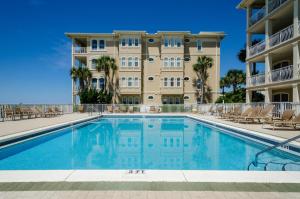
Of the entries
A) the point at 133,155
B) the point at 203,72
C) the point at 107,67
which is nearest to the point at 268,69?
the point at 203,72

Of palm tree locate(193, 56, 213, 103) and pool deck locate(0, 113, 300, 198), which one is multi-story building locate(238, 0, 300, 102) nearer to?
palm tree locate(193, 56, 213, 103)

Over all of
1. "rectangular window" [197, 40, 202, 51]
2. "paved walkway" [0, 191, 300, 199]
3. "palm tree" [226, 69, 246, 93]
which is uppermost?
"rectangular window" [197, 40, 202, 51]

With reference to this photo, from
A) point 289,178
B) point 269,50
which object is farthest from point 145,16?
point 289,178

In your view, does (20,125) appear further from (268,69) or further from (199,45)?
(199,45)

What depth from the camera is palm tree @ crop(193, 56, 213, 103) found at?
31.8 metres

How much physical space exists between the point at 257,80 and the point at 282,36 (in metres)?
4.37

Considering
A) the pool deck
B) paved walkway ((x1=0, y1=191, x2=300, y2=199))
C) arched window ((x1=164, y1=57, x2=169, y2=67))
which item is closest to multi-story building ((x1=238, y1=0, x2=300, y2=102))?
arched window ((x1=164, y1=57, x2=169, y2=67))

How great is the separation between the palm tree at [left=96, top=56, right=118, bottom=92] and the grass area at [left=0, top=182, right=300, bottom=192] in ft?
93.2

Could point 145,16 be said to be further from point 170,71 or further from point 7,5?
point 7,5

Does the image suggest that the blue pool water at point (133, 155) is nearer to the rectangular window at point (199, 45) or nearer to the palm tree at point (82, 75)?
the palm tree at point (82, 75)

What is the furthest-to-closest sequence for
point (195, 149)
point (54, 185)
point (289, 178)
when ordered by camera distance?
point (195, 149) < point (289, 178) < point (54, 185)

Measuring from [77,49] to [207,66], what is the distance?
18567 millimetres

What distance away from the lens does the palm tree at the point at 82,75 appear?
3123 cm

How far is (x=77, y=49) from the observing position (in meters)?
32.7
